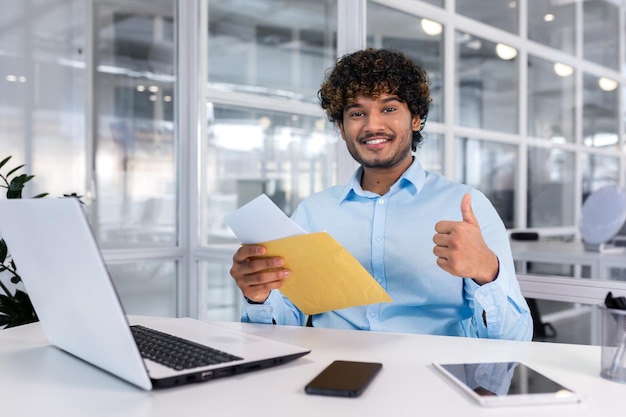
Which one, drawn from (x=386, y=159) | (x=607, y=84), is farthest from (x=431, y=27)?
(x=386, y=159)

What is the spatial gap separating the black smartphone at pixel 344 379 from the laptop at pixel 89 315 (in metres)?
0.10

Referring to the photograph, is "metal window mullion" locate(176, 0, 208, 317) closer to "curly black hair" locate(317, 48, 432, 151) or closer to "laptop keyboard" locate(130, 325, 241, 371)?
"curly black hair" locate(317, 48, 432, 151)

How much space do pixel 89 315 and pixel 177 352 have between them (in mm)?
161

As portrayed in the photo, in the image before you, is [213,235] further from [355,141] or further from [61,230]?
[61,230]

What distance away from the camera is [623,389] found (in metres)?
0.82

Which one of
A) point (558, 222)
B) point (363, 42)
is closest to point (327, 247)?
point (363, 42)

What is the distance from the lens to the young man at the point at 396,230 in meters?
1.26

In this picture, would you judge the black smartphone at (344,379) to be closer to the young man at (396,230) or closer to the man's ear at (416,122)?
the young man at (396,230)

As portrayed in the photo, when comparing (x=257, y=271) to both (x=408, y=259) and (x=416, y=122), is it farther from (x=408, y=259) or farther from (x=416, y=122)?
(x=416, y=122)

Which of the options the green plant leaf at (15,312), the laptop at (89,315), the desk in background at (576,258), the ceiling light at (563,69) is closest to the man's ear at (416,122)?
the desk in background at (576,258)

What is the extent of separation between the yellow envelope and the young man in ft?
0.17

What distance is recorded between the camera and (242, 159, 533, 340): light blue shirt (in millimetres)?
1468

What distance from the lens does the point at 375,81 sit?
5.53 ft

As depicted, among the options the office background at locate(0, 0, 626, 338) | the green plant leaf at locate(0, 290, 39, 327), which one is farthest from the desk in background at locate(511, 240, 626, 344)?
the green plant leaf at locate(0, 290, 39, 327)
